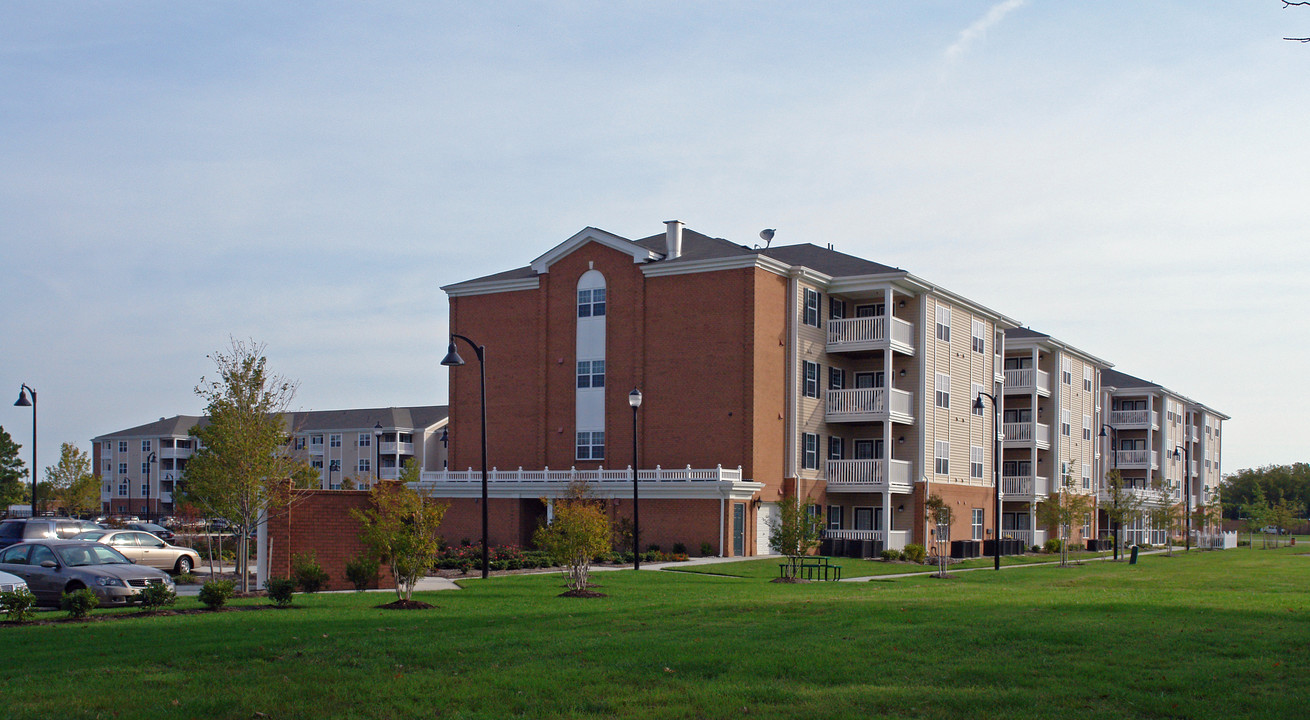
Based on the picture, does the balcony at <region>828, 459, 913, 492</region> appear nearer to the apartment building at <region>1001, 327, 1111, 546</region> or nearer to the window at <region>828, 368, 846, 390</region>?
the window at <region>828, 368, 846, 390</region>

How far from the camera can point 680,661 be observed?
13.2 meters

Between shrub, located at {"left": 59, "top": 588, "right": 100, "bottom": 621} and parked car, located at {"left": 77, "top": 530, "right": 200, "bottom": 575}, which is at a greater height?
shrub, located at {"left": 59, "top": 588, "right": 100, "bottom": 621}

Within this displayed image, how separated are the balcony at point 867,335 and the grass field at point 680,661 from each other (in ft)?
92.2

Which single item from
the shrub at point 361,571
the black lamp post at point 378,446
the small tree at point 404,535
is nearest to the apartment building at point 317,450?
the black lamp post at point 378,446

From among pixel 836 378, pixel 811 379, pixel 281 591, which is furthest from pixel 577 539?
pixel 836 378

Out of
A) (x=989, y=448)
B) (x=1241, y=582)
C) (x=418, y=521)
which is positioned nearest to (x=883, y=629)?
(x=418, y=521)

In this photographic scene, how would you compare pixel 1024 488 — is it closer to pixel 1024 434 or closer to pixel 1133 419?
pixel 1024 434

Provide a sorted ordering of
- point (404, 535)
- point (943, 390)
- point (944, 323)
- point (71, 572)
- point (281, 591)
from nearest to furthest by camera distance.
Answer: point (281, 591) < point (404, 535) < point (71, 572) < point (943, 390) < point (944, 323)

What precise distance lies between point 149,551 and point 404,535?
1354 cm

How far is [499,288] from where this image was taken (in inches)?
2050

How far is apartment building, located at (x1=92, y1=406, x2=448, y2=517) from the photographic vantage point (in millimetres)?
110438

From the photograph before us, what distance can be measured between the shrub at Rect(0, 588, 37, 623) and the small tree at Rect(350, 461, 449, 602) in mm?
5491

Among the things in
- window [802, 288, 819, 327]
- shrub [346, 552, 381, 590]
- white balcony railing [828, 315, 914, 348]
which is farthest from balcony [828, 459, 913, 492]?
shrub [346, 552, 381, 590]

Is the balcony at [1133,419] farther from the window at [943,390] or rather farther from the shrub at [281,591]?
the shrub at [281,591]
